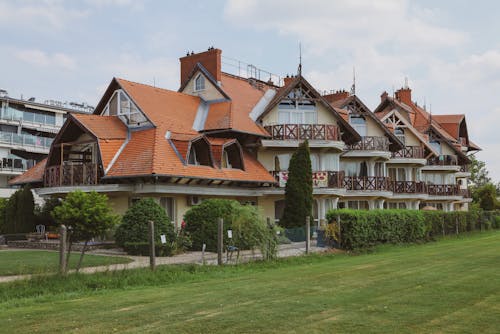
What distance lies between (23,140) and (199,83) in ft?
94.9

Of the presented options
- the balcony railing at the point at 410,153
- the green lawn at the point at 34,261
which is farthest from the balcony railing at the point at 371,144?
the green lawn at the point at 34,261

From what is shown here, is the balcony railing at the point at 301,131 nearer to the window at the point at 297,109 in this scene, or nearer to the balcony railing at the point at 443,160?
the window at the point at 297,109

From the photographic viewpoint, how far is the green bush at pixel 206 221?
23.0 m

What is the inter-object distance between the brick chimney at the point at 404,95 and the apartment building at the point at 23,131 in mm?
35936

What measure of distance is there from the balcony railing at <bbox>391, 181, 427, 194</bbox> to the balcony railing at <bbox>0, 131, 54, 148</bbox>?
35431mm

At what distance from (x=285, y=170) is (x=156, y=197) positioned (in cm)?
962

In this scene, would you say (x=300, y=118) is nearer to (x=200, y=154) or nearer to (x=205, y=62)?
(x=205, y=62)

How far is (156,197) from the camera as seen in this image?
28.6 metres

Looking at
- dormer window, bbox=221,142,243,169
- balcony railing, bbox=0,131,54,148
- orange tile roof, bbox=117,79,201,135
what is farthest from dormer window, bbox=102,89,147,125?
balcony railing, bbox=0,131,54,148

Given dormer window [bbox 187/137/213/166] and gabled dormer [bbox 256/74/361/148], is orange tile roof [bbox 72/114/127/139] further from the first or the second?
gabled dormer [bbox 256/74/361/148]

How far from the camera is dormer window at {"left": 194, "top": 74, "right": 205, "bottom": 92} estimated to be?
120ft

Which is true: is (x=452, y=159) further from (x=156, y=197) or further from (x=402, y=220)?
(x=156, y=197)

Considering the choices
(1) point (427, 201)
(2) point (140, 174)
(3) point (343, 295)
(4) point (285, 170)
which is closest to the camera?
(3) point (343, 295)

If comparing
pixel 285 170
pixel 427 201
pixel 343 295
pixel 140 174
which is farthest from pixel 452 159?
pixel 343 295
